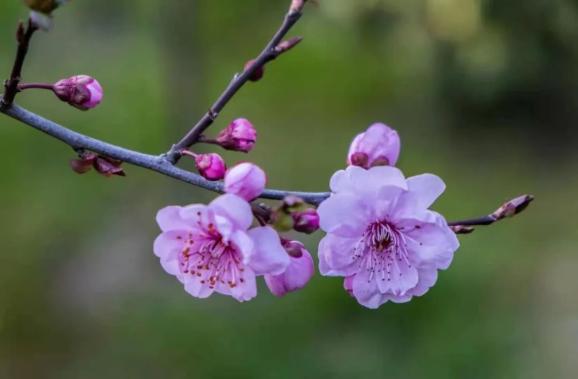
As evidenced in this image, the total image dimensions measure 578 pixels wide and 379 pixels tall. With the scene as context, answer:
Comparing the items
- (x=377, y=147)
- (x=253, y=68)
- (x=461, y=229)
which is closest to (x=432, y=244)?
(x=461, y=229)

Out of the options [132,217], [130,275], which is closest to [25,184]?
[132,217]

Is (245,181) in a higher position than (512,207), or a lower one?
lower

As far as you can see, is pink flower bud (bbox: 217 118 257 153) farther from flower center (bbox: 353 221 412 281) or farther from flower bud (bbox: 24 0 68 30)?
flower bud (bbox: 24 0 68 30)

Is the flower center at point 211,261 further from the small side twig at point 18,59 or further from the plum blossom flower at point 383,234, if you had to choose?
the small side twig at point 18,59

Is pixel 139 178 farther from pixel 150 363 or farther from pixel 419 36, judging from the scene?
pixel 419 36

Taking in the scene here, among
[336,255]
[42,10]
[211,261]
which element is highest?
[42,10]

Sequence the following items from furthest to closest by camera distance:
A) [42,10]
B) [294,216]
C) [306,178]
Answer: [306,178] → [294,216] → [42,10]

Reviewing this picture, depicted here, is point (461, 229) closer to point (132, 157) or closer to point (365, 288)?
point (365, 288)
